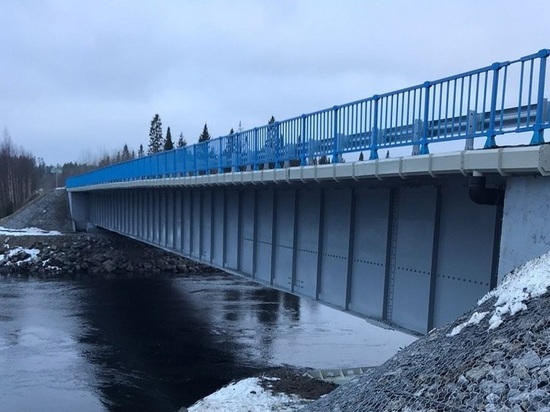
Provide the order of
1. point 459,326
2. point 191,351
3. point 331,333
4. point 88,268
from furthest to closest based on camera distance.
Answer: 1. point 88,268
2. point 331,333
3. point 191,351
4. point 459,326

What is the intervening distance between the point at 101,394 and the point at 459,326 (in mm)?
13011

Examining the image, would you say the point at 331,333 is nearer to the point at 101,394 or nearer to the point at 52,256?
the point at 101,394

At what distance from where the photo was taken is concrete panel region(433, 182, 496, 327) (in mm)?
7848

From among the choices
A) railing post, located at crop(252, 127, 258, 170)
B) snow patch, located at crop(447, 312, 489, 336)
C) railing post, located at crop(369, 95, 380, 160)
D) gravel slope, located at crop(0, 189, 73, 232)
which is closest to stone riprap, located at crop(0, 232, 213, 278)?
gravel slope, located at crop(0, 189, 73, 232)

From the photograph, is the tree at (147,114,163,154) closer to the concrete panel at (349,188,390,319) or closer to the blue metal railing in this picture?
the blue metal railing

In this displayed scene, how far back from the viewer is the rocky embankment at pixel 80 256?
40938 millimetres

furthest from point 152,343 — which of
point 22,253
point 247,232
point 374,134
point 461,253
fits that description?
point 22,253

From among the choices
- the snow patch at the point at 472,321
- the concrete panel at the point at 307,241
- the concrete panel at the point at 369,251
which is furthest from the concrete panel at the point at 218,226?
the snow patch at the point at 472,321

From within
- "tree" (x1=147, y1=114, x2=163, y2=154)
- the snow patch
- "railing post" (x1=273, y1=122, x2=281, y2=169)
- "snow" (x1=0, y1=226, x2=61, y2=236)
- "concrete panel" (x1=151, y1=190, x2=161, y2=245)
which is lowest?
"snow" (x1=0, y1=226, x2=61, y2=236)

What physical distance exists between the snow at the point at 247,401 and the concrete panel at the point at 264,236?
2932mm

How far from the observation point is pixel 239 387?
1483 centimetres

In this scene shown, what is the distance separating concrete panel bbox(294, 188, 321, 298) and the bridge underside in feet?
0.08

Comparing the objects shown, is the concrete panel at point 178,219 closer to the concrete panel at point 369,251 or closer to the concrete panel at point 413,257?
the concrete panel at point 369,251

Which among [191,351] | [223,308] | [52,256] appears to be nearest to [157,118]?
[52,256]
